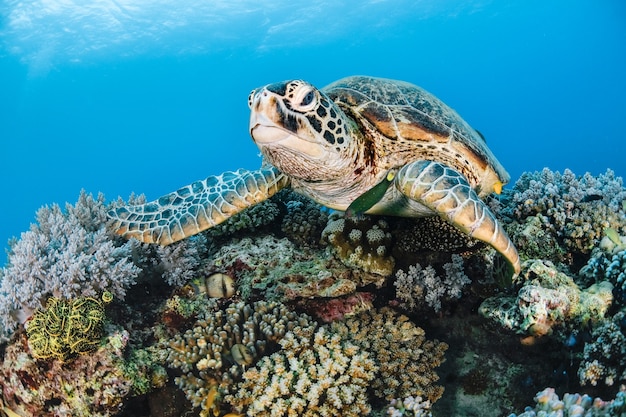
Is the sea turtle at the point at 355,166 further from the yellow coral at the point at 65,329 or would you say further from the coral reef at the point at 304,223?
the yellow coral at the point at 65,329

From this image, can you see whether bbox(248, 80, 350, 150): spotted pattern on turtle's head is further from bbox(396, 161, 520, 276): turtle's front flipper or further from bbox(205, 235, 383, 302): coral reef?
bbox(205, 235, 383, 302): coral reef

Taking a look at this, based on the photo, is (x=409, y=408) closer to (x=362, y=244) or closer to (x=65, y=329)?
(x=362, y=244)

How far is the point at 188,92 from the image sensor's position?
3120 inches

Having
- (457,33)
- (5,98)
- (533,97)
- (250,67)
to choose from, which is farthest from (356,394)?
(533,97)

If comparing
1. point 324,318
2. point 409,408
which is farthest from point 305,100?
point 409,408

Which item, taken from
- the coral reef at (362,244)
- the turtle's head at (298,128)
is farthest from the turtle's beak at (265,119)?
the coral reef at (362,244)

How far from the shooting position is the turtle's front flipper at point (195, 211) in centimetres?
310

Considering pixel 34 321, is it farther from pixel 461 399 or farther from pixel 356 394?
pixel 461 399

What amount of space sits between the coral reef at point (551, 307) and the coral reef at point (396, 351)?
51 centimetres

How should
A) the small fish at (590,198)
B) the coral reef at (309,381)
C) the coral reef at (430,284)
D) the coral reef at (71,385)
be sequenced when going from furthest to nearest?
1. the small fish at (590,198)
2. the coral reef at (430,284)
3. the coral reef at (71,385)
4. the coral reef at (309,381)

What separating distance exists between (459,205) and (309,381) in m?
1.41

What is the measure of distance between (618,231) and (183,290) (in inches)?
141

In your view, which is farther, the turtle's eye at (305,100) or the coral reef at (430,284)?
the coral reef at (430,284)

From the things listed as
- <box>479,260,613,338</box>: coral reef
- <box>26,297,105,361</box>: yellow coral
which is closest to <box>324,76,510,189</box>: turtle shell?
<box>479,260,613,338</box>: coral reef
